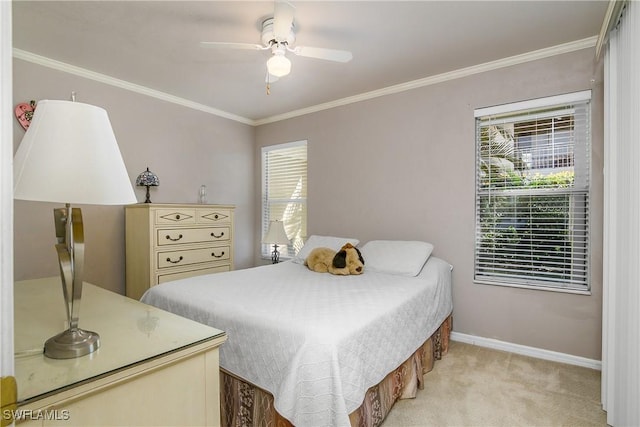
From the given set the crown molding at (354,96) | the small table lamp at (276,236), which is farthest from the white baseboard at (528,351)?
the crown molding at (354,96)

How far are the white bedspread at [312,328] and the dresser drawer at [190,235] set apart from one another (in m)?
1.03

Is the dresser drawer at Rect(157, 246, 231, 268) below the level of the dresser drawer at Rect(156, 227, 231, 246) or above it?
below

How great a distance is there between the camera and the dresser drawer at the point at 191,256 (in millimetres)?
3100

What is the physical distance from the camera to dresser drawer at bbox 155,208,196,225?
121 inches

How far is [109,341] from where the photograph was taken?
91 centimetres

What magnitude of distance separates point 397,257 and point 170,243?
7.23ft

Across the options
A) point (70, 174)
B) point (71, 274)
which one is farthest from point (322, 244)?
point (70, 174)

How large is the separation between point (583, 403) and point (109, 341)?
2.58 metres

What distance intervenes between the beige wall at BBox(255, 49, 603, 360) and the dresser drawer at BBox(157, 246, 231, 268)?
112 cm

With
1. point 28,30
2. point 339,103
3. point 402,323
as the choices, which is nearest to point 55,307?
point 402,323

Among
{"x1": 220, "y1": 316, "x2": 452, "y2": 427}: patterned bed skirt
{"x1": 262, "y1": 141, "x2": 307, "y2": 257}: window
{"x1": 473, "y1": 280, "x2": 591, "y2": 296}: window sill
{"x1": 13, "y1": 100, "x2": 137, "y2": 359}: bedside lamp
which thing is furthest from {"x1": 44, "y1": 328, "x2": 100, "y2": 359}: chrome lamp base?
{"x1": 262, "y1": 141, "x2": 307, "y2": 257}: window

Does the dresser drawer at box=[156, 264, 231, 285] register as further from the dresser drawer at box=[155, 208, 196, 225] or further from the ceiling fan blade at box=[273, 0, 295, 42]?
the ceiling fan blade at box=[273, 0, 295, 42]

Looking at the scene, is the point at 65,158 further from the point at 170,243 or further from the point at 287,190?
the point at 287,190

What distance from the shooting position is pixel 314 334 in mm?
1388
